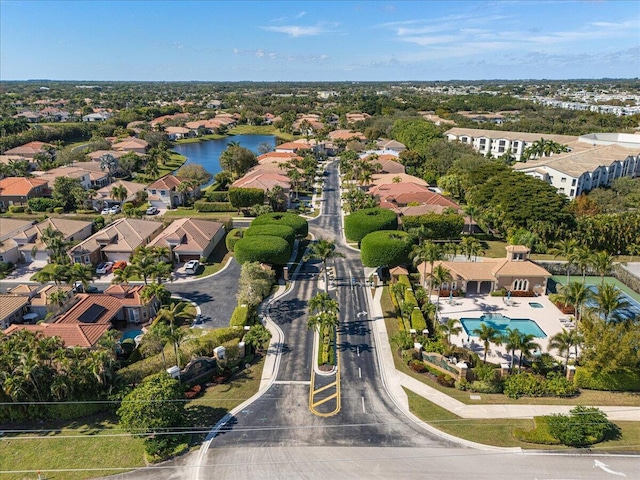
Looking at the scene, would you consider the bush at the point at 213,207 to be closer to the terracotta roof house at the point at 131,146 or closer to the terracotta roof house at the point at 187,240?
the terracotta roof house at the point at 187,240

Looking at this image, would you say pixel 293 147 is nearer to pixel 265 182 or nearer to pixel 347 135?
pixel 347 135

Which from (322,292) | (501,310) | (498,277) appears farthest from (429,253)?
(322,292)

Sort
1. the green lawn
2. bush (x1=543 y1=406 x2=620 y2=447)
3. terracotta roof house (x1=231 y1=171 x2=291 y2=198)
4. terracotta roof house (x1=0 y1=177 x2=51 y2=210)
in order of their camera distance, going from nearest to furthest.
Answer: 1. the green lawn
2. bush (x1=543 y1=406 x2=620 y2=447)
3. terracotta roof house (x1=0 y1=177 x2=51 y2=210)
4. terracotta roof house (x1=231 y1=171 x2=291 y2=198)

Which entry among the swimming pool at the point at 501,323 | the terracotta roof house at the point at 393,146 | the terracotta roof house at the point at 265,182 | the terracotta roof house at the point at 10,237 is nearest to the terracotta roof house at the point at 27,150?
the terracotta roof house at the point at 10,237

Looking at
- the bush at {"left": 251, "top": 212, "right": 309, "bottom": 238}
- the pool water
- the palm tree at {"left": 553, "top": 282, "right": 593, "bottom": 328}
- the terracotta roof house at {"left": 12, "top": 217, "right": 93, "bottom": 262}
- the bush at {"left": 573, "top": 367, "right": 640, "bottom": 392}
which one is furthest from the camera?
the bush at {"left": 251, "top": 212, "right": 309, "bottom": 238}

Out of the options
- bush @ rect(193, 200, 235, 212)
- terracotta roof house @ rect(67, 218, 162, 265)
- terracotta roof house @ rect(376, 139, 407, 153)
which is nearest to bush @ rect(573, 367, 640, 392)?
terracotta roof house @ rect(67, 218, 162, 265)

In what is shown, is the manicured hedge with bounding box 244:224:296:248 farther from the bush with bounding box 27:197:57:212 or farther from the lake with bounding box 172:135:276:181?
the lake with bounding box 172:135:276:181

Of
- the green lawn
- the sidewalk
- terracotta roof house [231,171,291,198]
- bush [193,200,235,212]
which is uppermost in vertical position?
terracotta roof house [231,171,291,198]

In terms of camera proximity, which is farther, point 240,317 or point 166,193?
point 166,193
